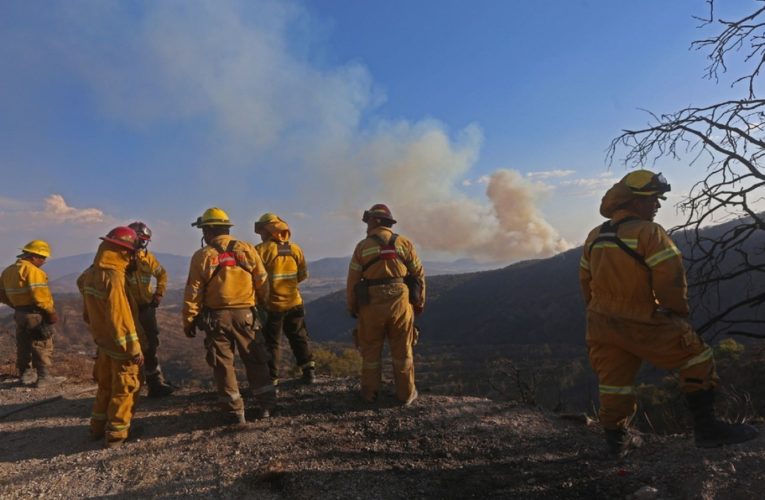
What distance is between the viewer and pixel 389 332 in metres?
5.29

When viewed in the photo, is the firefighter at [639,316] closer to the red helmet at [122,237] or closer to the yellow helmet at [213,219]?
the yellow helmet at [213,219]

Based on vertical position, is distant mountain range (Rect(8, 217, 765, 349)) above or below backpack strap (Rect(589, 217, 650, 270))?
below

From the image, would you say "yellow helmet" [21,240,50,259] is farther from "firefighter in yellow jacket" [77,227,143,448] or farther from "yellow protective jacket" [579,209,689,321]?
"yellow protective jacket" [579,209,689,321]

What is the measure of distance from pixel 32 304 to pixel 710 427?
917 centimetres

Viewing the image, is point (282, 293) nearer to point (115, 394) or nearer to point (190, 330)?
point (190, 330)

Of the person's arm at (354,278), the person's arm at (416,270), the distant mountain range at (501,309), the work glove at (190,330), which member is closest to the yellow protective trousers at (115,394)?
the work glove at (190,330)

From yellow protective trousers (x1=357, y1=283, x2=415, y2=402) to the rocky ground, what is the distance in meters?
0.35

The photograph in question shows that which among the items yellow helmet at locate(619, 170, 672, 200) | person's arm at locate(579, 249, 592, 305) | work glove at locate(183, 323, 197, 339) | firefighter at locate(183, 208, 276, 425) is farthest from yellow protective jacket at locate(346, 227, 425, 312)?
yellow helmet at locate(619, 170, 672, 200)

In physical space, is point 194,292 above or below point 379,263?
below

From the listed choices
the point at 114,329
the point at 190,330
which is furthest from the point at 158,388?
the point at 114,329

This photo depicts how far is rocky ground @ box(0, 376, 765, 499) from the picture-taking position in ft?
10.7

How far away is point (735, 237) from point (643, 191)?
101 inches

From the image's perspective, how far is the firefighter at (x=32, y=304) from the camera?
7.12m

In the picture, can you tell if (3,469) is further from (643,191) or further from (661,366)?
(643,191)
